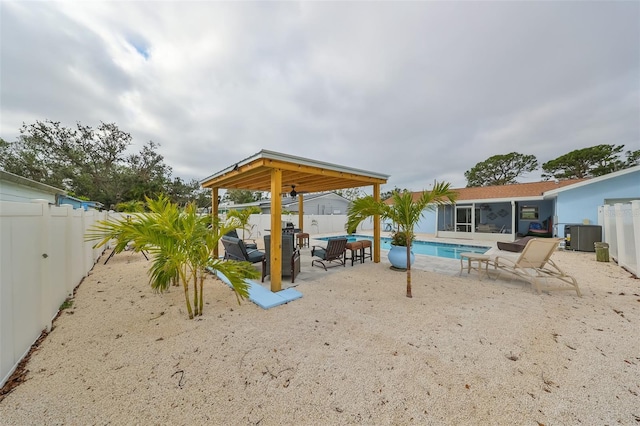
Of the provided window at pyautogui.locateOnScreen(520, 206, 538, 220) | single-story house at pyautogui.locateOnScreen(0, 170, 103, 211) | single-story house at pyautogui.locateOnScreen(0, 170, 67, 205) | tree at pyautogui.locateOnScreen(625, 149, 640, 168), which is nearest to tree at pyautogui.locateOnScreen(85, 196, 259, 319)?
single-story house at pyautogui.locateOnScreen(0, 170, 103, 211)

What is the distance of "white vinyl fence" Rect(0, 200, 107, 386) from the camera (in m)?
2.08

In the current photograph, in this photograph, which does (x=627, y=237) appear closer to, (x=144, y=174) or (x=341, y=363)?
(x=341, y=363)

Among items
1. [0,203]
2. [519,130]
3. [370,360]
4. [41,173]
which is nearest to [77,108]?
[41,173]

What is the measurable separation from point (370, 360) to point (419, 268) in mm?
4857

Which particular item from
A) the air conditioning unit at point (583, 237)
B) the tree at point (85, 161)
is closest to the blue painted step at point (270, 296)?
the air conditioning unit at point (583, 237)

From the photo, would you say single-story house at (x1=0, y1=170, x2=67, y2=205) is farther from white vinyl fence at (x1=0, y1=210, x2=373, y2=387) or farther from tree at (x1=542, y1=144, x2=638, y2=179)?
tree at (x1=542, y1=144, x2=638, y2=179)

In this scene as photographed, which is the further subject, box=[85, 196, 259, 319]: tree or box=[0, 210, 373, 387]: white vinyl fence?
box=[85, 196, 259, 319]: tree

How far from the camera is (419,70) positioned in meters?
7.75

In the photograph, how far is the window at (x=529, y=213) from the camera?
15.0 metres

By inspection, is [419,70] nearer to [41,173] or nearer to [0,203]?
[0,203]

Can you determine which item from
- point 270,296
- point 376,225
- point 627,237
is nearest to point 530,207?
point 627,237

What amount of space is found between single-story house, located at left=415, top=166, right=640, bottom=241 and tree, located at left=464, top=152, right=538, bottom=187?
13.8 metres

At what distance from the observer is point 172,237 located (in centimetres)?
293

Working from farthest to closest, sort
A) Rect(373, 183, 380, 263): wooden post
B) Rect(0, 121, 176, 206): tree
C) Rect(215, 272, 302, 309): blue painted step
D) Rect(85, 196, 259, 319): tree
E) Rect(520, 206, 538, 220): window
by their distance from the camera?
Rect(0, 121, 176, 206): tree
Rect(520, 206, 538, 220): window
Rect(373, 183, 380, 263): wooden post
Rect(215, 272, 302, 309): blue painted step
Rect(85, 196, 259, 319): tree
